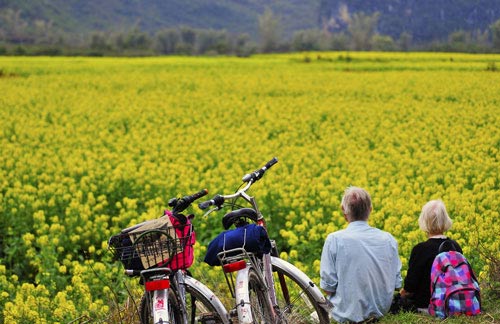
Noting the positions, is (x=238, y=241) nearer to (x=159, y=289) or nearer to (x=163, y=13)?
(x=159, y=289)

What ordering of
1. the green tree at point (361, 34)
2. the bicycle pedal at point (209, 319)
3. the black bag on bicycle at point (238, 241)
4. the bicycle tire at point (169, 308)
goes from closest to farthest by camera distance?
the bicycle tire at point (169, 308)
the black bag on bicycle at point (238, 241)
the bicycle pedal at point (209, 319)
the green tree at point (361, 34)

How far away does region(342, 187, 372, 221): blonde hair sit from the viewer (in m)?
5.32

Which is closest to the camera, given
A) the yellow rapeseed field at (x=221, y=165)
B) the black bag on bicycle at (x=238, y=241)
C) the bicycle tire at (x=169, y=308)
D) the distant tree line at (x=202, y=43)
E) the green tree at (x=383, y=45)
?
the bicycle tire at (x=169, y=308)

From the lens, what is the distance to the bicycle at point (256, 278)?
438cm

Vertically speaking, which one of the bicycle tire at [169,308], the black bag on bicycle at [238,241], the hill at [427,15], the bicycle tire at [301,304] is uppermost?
the hill at [427,15]

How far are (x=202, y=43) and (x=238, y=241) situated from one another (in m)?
106

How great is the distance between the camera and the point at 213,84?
29266 mm

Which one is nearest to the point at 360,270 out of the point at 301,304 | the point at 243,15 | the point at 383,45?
the point at 301,304

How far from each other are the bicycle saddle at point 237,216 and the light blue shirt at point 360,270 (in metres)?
0.93

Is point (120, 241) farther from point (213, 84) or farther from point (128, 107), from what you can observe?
point (213, 84)


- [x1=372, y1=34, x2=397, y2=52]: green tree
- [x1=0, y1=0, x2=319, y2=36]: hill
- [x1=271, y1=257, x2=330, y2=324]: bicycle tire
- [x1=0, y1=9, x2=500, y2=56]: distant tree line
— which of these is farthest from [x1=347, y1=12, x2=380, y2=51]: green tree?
[x1=271, y1=257, x2=330, y2=324]: bicycle tire

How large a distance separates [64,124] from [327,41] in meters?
79.8

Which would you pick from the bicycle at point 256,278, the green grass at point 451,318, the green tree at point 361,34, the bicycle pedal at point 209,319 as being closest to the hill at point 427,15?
the green tree at point 361,34

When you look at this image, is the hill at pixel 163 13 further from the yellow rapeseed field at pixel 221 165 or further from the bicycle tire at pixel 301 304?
the bicycle tire at pixel 301 304
